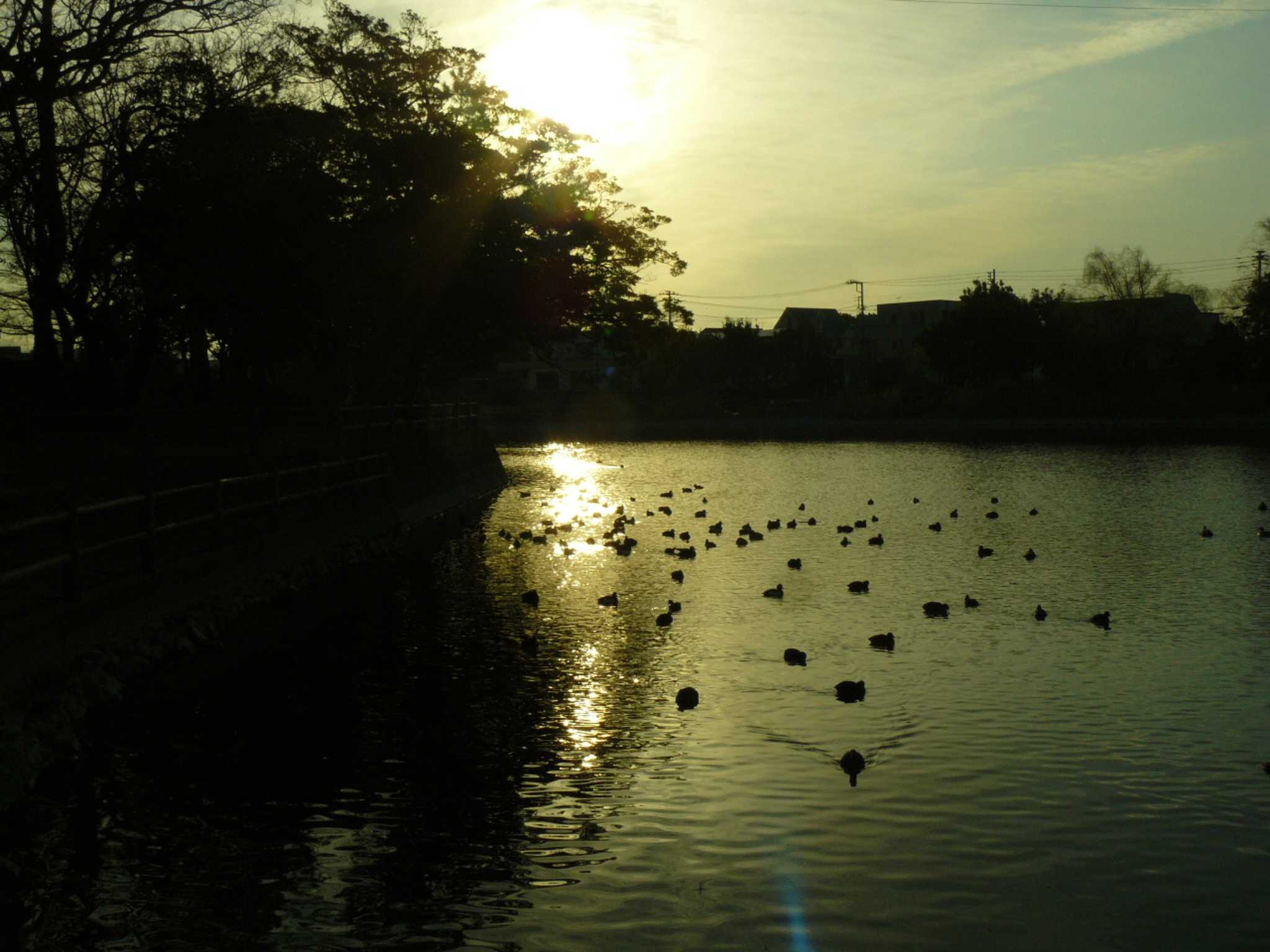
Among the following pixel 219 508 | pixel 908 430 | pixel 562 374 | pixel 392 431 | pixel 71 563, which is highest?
pixel 562 374

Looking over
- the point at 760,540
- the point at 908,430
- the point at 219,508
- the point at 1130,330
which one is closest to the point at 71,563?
the point at 219,508

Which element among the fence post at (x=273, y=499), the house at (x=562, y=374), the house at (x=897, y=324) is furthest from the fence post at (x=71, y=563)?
the house at (x=897, y=324)

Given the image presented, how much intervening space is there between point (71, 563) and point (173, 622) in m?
2.49

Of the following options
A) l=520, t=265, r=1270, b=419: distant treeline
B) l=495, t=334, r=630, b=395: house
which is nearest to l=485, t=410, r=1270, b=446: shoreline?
l=520, t=265, r=1270, b=419: distant treeline

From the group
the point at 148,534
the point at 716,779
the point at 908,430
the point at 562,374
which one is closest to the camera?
the point at 716,779

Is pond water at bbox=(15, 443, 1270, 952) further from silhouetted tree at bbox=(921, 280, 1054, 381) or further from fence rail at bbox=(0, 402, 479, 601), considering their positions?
silhouetted tree at bbox=(921, 280, 1054, 381)

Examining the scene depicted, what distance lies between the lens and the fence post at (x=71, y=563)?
39.1 feet

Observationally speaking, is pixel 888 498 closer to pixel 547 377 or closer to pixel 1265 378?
pixel 1265 378

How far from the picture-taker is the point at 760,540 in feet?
80.9

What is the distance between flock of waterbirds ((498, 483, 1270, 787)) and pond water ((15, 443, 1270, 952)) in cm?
17

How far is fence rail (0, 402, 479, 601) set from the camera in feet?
39.3

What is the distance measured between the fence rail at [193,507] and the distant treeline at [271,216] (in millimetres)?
4048

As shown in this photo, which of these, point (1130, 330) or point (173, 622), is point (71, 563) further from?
point (1130, 330)

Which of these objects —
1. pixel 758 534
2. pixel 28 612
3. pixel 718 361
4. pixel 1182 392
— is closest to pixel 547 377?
pixel 718 361
